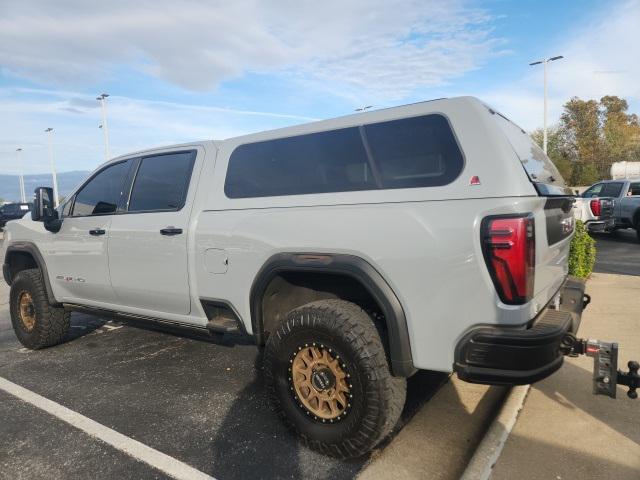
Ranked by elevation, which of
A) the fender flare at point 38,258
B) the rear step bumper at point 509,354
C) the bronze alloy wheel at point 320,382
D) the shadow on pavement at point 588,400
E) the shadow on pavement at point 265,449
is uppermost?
the fender flare at point 38,258

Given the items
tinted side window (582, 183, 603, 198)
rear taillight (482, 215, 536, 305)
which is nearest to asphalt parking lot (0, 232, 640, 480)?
rear taillight (482, 215, 536, 305)

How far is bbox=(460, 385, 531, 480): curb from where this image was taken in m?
2.51

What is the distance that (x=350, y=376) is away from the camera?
2.63 metres

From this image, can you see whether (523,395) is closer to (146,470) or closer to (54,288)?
(146,470)

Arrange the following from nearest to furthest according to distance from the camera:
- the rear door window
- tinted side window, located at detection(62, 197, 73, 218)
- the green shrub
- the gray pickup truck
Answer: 1. tinted side window, located at detection(62, 197, 73, 218)
2. the green shrub
3. the gray pickup truck
4. the rear door window

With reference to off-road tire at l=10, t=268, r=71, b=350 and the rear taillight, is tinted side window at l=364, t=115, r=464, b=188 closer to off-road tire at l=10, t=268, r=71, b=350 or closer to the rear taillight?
the rear taillight

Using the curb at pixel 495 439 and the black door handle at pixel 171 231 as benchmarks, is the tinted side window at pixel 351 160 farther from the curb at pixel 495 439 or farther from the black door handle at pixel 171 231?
the curb at pixel 495 439

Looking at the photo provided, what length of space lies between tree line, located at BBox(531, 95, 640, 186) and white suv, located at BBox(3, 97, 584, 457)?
32828 millimetres

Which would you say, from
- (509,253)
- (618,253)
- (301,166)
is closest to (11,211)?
(618,253)

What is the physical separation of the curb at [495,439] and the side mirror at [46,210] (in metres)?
4.00

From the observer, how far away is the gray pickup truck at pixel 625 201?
42.7 feet

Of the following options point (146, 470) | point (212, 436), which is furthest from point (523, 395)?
point (146, 470)

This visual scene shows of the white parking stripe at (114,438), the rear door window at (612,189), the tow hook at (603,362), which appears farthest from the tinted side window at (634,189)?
the white parking stripe at (114,438)

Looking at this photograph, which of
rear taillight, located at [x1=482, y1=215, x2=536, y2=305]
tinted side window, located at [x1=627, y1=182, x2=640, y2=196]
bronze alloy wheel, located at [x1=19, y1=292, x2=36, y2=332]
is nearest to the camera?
rear taillight, located at [x1=482, y1=215, x2=536, y2=305]
